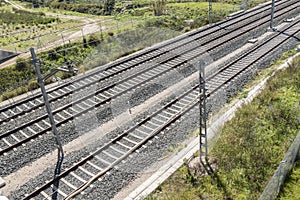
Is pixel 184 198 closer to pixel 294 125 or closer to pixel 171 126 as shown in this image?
pixel 171 126

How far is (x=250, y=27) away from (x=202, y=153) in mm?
20063

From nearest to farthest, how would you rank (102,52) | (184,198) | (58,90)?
(184,198) < (58,90) < (102,52)

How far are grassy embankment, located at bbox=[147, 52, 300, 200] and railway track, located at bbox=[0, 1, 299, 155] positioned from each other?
612 cm

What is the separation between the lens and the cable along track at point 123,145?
995cm

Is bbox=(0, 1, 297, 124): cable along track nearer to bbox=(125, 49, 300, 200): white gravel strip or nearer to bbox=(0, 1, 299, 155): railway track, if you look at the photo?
bbox=(0, 1, 299, 155): railway track

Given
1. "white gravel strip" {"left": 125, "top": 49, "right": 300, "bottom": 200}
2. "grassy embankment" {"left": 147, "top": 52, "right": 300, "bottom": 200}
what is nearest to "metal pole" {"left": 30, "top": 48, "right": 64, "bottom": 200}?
"white gravel strip" {"left": 125, "top": 49, "right": 300, "bottom": 200}

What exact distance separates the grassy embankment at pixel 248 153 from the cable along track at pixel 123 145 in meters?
2.11

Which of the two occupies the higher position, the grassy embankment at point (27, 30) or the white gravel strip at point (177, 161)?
the grassy embankment at point (27, 30)

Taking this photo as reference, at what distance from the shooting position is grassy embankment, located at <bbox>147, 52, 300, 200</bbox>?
30.9ft

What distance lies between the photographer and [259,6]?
37625 mm

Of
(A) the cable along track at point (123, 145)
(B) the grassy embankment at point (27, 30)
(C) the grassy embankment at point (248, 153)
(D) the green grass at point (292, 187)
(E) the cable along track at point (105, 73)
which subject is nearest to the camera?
(D) the green grass at point (292, 187)

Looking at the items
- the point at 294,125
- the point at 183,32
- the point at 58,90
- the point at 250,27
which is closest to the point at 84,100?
the point at 58,90

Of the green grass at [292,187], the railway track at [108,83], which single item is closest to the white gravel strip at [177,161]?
the green grass at [292,187]

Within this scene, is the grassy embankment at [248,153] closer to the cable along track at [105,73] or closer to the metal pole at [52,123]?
the metal pole at [52,123]
